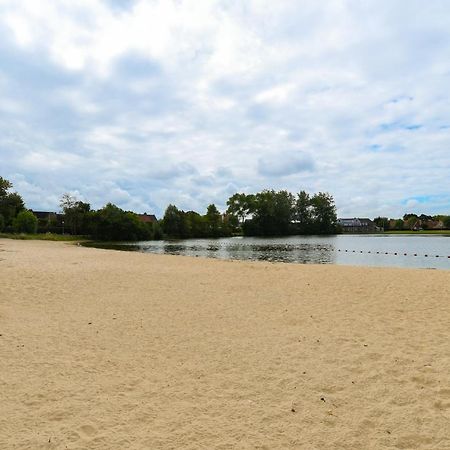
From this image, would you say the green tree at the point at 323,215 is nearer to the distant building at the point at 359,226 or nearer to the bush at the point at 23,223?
the distant building at the point at 359,226

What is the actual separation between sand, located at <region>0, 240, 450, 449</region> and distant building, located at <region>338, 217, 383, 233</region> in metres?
151

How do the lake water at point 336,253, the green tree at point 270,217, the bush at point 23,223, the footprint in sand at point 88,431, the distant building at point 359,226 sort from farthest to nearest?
1. the distant building at point 359,226
2. the green tree at point 270,217
3. the bush at point 23,223
4. the lake water at point 336,253
5. the footprint in sand at point 88,431

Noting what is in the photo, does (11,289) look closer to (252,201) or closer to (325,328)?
(325,328)

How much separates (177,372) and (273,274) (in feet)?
38.2

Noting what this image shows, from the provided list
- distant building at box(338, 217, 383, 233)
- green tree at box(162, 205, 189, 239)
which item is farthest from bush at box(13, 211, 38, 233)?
distant building at box(338, 217, 383, 233)

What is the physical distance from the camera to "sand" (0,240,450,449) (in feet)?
12.6

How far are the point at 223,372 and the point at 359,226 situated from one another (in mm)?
166852

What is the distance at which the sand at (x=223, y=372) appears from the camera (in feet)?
12.6

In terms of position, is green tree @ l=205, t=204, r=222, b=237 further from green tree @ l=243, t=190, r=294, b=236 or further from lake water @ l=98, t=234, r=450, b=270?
lake water @ l=98, t=234, r=450, b=270

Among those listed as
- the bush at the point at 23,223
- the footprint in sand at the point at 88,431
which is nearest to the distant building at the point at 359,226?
the bush at the point at 23,223

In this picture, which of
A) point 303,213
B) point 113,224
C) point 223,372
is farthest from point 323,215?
point 223,372

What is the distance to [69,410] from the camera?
420 cm

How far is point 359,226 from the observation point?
530ft

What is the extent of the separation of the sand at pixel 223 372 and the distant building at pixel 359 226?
151m
